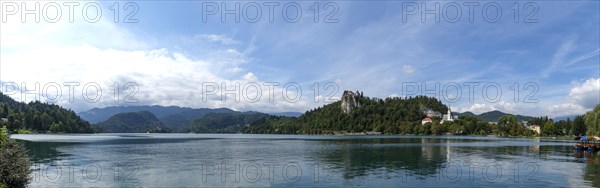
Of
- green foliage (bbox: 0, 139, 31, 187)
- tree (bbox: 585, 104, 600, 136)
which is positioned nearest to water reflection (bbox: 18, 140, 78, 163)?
green foliage (bbox: 0, 139, 31, 187)

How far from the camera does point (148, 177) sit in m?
48.3

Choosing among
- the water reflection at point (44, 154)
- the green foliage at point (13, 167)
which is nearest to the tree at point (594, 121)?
the water reflection at point (44, 154)

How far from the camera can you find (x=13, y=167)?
35.8 m

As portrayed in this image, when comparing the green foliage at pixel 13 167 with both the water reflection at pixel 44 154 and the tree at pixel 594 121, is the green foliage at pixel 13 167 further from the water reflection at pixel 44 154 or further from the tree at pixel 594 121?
the tree at pixel 594 121

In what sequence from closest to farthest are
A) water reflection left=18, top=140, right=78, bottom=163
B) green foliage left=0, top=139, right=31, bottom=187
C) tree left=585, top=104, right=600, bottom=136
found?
green foliage left=0, top=139, right=31, bottom=187
water reflection left=18, top=140, right=78, bottom=163
tree left=585, top=104, right=600, bottom=136

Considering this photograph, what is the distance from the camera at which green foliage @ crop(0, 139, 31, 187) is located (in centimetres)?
3450

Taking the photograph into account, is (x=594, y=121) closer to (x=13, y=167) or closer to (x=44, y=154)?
(x=44, y=154)

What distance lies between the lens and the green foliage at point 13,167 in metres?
34.5

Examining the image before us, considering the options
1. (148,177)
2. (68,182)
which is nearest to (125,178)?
(148,177)

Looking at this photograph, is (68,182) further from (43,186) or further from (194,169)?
(194,169)

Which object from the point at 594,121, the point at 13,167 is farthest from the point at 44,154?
the point at 594,121

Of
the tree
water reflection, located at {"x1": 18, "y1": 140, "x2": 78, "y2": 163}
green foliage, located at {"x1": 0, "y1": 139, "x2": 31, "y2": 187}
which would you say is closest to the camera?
green foliage, located at {"x1": 0, "y1": 139, "x2": 31, "y2": 187}

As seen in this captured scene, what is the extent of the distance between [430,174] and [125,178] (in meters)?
37.9

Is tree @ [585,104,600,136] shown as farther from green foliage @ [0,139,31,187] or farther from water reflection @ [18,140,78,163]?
green foliage @ [0,139,31,187]
